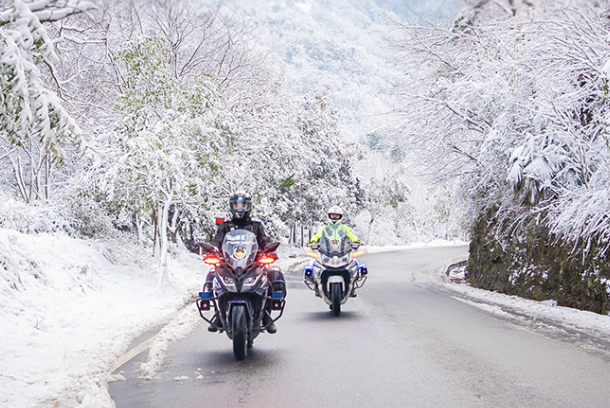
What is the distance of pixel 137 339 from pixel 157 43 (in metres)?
8.01

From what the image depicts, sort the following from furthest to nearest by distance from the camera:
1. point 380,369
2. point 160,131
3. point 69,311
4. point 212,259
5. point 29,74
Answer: point 160,131, point 69,311, point 212,259, point 380,369, point 29,74

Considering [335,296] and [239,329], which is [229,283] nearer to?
[239,329]

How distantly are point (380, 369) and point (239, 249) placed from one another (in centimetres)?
210

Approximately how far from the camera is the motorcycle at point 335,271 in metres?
10.2

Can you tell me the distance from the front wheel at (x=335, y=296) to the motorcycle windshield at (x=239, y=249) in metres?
3.65

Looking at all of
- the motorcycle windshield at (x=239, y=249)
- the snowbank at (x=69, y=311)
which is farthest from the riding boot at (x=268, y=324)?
the snowbank at (x=69, y=311)

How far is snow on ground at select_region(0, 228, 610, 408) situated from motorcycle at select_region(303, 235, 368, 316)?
7.59 feet

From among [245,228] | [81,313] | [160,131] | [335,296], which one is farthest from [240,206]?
[160,131]

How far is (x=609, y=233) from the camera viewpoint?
10516 millimetres

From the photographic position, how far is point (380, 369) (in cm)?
614

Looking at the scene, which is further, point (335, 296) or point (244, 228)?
point (335, 296)

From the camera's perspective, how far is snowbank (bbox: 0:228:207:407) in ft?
18.0

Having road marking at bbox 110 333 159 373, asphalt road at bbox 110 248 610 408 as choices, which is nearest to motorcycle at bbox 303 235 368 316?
asphalt road at bbox 110 248 610 408

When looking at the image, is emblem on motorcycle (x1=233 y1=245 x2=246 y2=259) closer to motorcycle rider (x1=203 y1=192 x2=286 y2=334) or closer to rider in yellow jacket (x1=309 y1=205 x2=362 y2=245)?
motorcycle rider (x1=203 y1=192 x2=286 y2=334)
